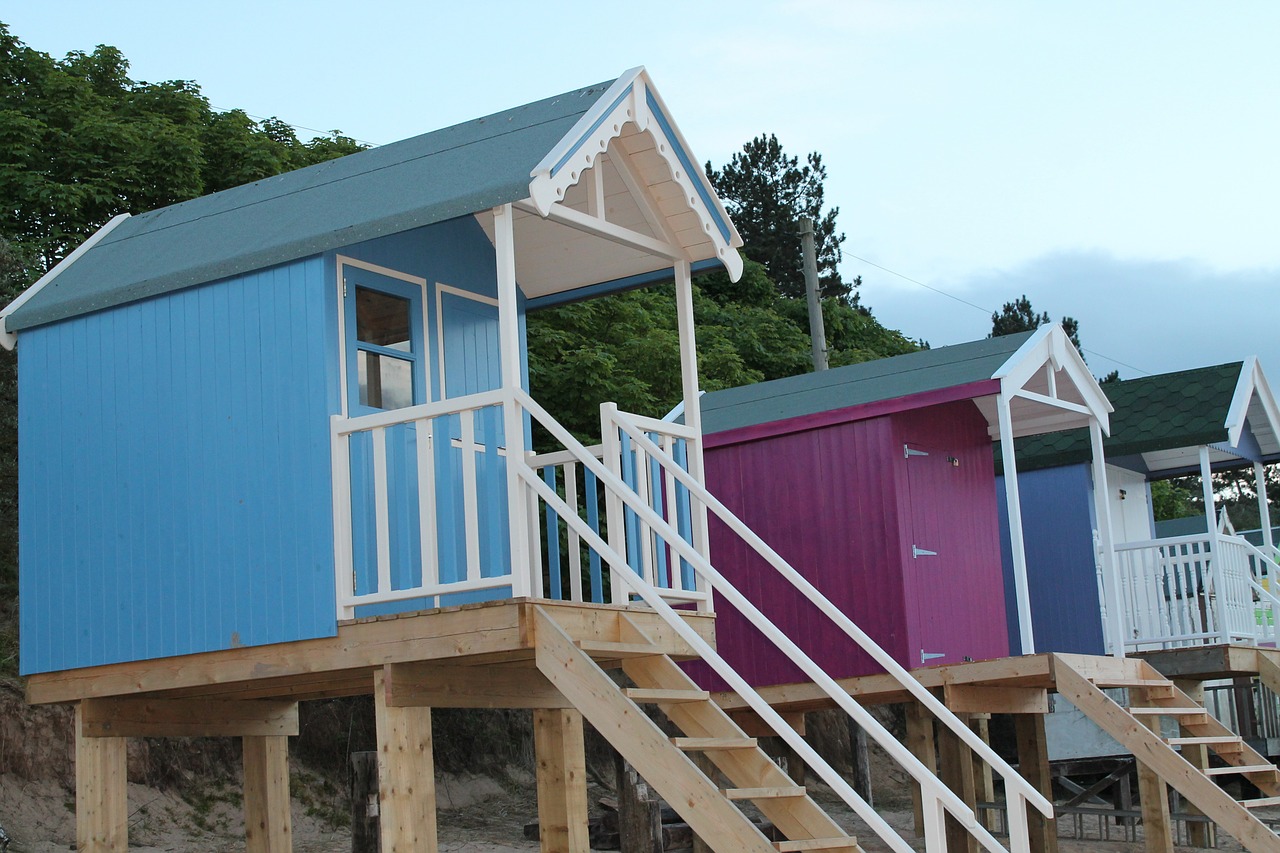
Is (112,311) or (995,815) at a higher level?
(112,311)

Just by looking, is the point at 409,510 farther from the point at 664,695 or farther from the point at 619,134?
the point at 619,134

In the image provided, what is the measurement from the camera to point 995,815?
71.6ft

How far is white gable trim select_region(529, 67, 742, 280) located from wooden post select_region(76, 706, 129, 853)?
16.4 feet

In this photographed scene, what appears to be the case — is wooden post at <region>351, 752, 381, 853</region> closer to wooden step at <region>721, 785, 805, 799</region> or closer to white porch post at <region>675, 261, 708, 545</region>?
white porch post at <region>675, 261, 708, 545</region>

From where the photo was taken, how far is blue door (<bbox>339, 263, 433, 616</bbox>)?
9.78 metres

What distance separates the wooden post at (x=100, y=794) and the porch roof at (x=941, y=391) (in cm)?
652

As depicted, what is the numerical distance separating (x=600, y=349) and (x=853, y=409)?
373 inches

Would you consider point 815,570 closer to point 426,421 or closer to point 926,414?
point 926,414

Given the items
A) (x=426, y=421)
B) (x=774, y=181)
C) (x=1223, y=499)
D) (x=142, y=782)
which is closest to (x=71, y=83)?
(x=142, y=782)

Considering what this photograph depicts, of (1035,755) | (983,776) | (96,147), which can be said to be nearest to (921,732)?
(1035,755)

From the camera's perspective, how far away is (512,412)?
9.29 meters

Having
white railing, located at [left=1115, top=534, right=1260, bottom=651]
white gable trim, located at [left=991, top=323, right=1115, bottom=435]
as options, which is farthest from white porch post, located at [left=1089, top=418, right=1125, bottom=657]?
white railing, located at [left=1115, top=534, right=1260, bottom=651]

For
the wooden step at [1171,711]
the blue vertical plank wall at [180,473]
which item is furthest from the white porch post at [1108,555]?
the blue vertical plank wall at [180,473]

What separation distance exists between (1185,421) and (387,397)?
10.6 m
